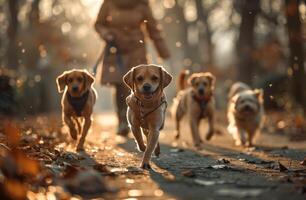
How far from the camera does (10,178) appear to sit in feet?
12.6

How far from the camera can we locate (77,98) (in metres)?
8.05

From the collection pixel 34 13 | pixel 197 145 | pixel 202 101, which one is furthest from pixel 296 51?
pixel 34 13

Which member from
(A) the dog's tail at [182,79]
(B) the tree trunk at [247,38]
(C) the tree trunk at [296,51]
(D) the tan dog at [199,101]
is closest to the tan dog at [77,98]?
(D) the tan dog at [199,101]

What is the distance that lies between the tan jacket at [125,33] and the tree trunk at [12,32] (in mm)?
10342

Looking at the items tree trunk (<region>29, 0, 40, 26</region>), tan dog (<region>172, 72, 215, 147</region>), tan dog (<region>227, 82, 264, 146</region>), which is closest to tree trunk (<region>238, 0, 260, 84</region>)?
tan dog (<region>227, 82, 264, 146</region>)

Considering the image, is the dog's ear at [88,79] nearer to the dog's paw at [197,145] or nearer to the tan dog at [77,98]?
the tan dog at [77,98]

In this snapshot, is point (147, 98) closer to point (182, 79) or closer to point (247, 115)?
point (247, 115)

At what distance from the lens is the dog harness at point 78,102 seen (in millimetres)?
8055

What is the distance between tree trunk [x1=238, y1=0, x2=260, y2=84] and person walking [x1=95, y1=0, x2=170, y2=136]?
7.90 metres

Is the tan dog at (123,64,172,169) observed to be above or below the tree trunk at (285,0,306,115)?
below

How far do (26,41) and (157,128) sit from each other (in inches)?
865

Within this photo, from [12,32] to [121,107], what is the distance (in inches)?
422

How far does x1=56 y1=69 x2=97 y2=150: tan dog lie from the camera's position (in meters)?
8.05

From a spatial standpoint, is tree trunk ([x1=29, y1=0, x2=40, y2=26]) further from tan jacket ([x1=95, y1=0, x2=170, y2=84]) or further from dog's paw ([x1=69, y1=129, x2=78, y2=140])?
dog's paw ([x1=69, y1=129, x2=78, y2=140])
